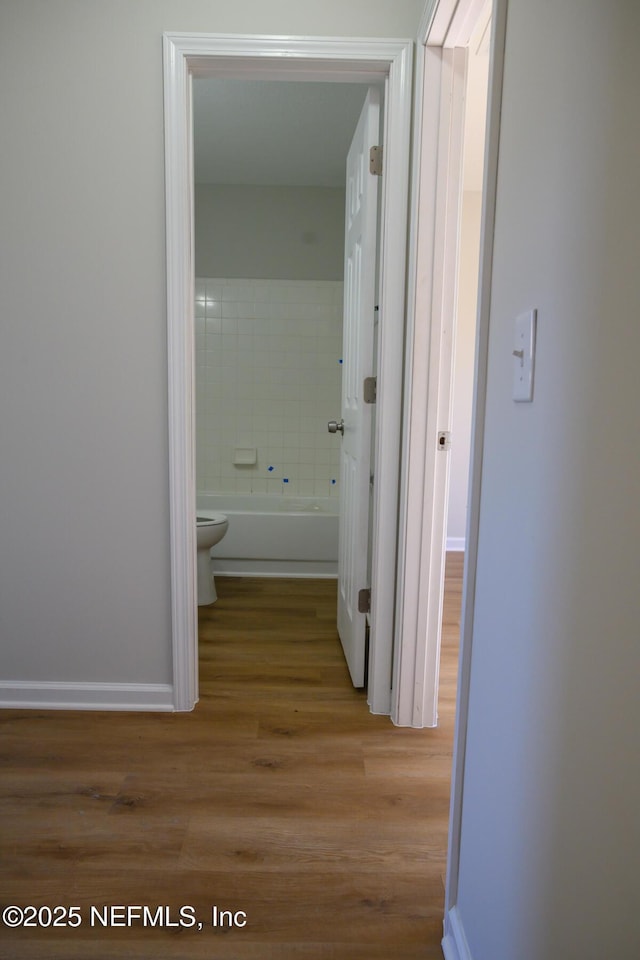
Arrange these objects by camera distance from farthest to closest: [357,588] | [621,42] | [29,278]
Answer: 1. [357,588]
2. [29,278]
3. [621,42]

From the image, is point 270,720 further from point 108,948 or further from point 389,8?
point 389,8

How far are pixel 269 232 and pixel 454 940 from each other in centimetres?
398

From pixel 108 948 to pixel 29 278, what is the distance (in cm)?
180

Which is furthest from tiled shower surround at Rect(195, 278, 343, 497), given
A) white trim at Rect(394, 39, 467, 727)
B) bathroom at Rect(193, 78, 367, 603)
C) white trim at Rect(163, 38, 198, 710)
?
white trim at Rect(394, 39, 467, 727)

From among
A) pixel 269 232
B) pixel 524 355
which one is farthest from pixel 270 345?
pixel 524 355

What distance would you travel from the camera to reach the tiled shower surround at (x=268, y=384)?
414 cm

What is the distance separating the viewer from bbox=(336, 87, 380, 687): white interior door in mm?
1954

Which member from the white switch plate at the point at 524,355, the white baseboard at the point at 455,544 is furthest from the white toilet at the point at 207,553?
the white switch plate at the point at 524,355

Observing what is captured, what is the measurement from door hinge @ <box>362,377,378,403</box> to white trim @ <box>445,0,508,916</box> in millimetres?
951

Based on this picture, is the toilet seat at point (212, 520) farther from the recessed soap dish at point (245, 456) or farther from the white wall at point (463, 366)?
the white wall at point (463, 366)

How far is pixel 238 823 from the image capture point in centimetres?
147

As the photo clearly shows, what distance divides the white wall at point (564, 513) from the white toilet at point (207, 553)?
2.13 m

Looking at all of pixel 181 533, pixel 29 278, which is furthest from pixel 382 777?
pixel 29 278

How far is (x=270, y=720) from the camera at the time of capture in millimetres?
1949
